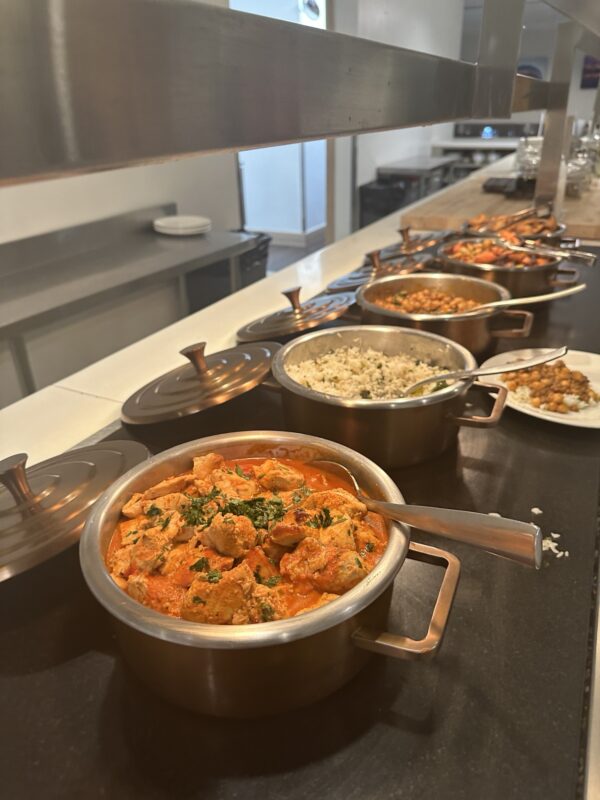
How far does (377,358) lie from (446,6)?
22.6 ft

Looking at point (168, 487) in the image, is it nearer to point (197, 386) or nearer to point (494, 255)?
point (197, 386)

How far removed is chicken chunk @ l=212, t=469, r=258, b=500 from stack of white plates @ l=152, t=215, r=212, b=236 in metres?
3.02

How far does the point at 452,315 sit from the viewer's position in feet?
4.03

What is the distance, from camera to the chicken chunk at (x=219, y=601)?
539 mm

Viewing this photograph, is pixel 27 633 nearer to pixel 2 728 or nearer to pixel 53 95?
pixel 2 728

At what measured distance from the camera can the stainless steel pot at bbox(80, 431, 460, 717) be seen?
1.66 feet

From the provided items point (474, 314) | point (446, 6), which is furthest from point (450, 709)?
point (446, 6)

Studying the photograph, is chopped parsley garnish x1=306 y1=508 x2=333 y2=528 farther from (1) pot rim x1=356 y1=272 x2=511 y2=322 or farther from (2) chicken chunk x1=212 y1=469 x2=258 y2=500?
(1) pot rim x1=356 y1=272 x2=511 y2=322

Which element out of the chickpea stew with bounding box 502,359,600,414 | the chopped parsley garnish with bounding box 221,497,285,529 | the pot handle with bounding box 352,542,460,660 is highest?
the chopped parsley garnish with bounding box 221,497,285,529

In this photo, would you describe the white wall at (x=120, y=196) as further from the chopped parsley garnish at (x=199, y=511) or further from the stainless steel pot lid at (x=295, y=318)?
the chopped parsley garnish at (x=199, y=511)

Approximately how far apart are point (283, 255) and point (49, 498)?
5.95 m

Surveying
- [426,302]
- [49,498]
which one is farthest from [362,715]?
[426,302]

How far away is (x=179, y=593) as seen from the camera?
0.59 metres

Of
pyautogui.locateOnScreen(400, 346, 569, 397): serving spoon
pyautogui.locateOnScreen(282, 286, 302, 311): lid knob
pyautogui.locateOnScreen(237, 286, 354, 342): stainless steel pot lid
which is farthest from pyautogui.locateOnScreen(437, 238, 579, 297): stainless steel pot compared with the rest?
pyautogui.locateOnScreen(400, 346, 569, 397): serving spoon
